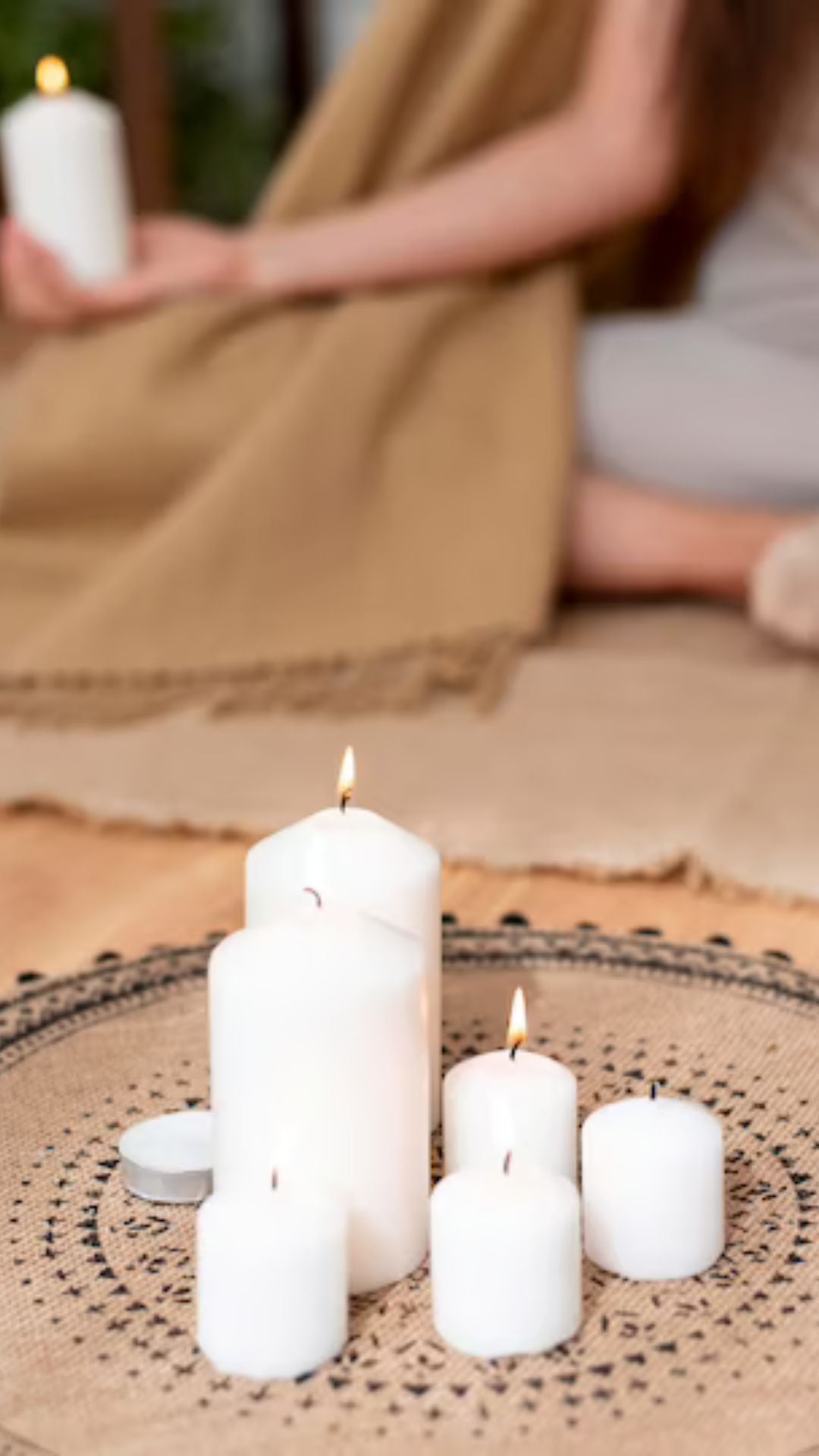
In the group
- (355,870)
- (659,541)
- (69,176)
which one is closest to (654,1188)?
(355,870)

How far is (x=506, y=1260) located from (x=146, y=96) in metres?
3.36

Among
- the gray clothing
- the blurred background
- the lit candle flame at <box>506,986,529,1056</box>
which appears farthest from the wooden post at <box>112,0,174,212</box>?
the lit candle flame at <box>506,986,529,1056</box>

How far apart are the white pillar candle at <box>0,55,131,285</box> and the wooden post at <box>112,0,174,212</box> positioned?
2.04m

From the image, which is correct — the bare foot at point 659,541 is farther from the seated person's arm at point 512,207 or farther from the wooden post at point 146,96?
the wooden post at point 146,96

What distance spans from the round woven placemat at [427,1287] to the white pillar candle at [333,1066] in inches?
1.5

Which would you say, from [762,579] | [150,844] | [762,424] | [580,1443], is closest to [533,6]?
[762,424]

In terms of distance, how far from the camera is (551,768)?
129 cm

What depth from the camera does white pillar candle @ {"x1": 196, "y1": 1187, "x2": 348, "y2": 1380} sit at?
618mm

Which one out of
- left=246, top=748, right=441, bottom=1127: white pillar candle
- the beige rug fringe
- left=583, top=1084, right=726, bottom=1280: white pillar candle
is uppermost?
left=246, top=748, right=441, bottom=1127: white pillar candle

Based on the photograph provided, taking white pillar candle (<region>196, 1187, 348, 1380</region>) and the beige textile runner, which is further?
the beige textile runner

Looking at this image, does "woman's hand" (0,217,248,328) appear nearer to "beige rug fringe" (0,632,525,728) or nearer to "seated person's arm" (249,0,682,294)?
"seated person's arm" (249,0,682,294)

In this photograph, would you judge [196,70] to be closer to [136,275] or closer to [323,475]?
[136,275]

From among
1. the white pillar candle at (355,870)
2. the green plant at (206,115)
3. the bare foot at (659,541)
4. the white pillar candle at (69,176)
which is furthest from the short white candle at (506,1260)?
the green plant at (206,115)

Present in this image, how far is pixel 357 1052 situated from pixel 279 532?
961 mm
